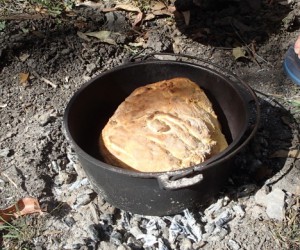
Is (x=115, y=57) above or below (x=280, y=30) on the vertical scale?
below

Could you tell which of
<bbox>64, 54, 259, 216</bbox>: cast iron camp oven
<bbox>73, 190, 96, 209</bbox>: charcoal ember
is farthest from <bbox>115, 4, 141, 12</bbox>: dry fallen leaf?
<bbox>73, 190, 96, 209</bbox>: charcoal ember

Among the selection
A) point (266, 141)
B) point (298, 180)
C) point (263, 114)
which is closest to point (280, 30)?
point (263, 114)

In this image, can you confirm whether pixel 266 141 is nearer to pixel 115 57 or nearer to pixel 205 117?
pixel 205 117

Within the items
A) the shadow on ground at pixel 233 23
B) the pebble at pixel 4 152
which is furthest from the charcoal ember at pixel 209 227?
the shadow on ground at pixel 233 23

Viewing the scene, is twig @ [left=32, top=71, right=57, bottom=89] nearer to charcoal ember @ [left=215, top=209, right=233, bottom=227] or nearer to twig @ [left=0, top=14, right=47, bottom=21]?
twig @ [left=0, top=14, right=47, bottom=21]

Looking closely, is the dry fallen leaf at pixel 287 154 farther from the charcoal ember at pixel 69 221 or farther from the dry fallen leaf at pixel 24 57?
the dry fallen leaf at pixel 24 57

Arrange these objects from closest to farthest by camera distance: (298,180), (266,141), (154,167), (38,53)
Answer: (154,167)
(298,180)
(266,141)
(38,53)

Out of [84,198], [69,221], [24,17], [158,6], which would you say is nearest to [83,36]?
[24,17]
